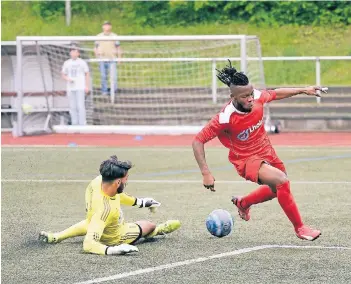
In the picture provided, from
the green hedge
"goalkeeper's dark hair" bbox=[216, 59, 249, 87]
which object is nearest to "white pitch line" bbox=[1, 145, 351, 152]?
"goalkeeper's dark hair" bbox=[216, 59, 249, 87]

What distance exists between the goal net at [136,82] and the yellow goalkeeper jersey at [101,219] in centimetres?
1365

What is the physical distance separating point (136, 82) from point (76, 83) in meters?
1.59

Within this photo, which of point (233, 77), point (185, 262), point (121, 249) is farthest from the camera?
point (233, 77)

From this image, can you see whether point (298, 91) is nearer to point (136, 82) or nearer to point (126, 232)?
point (126, 232)

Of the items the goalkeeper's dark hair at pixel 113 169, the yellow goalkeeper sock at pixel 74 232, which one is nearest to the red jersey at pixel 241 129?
the goalkeeper's dark hair at pixel 113 169

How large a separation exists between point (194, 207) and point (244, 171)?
194 cm

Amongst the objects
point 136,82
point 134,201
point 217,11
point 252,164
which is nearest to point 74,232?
point 134,201

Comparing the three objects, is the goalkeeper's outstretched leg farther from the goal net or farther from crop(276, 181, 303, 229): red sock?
the goal net

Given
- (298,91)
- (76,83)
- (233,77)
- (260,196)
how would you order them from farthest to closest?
(76,83) → (260,196) → (298,91) → (233,77)

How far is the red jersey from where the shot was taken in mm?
9766

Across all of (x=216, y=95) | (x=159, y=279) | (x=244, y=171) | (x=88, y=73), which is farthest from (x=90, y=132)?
(x=159, y=279)

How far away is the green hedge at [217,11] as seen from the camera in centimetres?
3088

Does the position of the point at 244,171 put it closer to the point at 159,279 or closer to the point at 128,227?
the point at 128,227

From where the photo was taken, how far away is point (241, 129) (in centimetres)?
986
